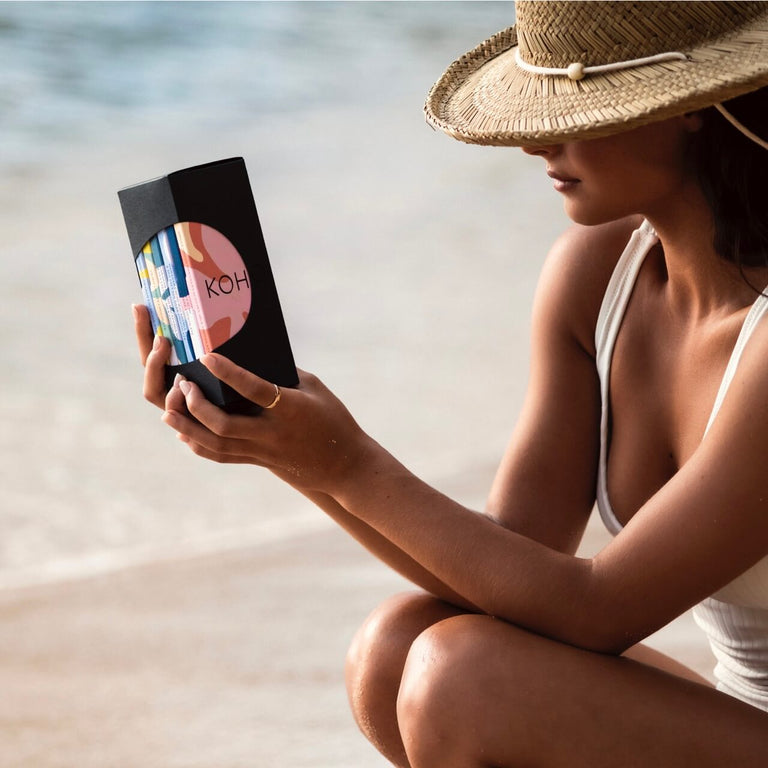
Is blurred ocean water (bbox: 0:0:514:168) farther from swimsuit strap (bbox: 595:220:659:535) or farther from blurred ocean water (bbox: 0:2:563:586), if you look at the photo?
swimsuit strap (bbox: 595:220:659:535)

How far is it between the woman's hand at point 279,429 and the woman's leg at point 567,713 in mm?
217

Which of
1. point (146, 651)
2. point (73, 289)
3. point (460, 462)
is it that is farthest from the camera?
point (73, 289)

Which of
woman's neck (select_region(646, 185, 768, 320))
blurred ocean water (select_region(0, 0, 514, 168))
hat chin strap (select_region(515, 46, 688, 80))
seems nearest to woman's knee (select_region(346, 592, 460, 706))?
woman's neck (select_region(646, 185, 768, 320))

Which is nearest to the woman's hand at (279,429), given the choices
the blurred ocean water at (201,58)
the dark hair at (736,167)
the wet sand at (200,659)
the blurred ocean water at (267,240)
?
the dark hair at (736,167)

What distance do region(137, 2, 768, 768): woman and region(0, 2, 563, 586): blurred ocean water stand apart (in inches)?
Answer: 51.2

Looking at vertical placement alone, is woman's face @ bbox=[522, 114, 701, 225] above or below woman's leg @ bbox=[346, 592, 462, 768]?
above

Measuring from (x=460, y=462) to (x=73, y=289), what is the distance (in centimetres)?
161

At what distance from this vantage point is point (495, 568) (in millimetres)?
1198

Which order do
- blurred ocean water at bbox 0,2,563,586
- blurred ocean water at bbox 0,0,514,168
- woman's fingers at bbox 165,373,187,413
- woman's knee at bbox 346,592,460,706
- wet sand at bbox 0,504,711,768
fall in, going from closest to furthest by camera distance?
woman's fingers at bbox 165,373,187,413, woman's knee at bbox 346,592,460,706, wet sand at bbox 0,504,711,768, blurred ocean water at bbox 0,2,563,586, blurred ocean water at bbox 0,0,514,168

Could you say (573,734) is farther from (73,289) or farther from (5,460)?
(73,289)

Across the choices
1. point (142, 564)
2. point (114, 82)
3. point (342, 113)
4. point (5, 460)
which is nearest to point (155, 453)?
point (5, 460)

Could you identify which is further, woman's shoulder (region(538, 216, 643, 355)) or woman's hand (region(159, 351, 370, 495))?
woman's shoulder (region(538, 216, 643, 355))

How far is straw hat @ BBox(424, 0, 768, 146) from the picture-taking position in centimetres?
109

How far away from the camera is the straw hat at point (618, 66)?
1.09 meters
